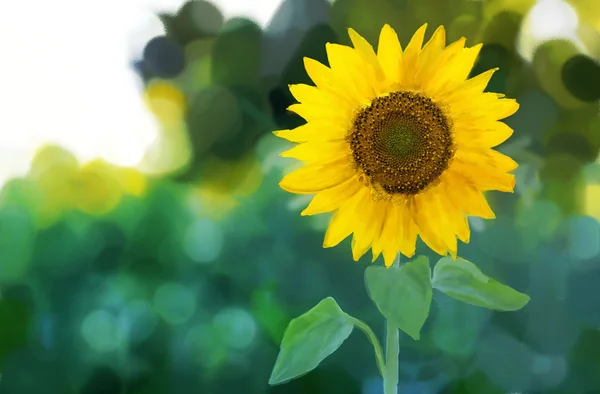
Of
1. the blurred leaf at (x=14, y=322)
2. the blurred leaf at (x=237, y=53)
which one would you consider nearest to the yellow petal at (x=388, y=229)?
the blurred leaf at (x=237, y=53)

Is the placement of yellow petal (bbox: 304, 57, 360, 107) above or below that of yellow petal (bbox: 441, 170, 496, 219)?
above

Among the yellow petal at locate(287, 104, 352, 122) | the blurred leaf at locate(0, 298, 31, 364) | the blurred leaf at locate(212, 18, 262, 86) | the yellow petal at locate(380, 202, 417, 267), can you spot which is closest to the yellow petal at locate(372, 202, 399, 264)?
the yellow petal at locate(380, 202, 417, 267)

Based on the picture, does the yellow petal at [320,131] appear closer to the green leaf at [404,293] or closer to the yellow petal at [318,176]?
the yellow petal at [318,176]

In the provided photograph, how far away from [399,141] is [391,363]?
25 centimetres

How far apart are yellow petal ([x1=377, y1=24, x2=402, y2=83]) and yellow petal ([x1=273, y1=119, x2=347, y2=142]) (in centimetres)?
7

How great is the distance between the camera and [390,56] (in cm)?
60

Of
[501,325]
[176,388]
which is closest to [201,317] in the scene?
[176,388]

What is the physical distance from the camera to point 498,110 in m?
0.61

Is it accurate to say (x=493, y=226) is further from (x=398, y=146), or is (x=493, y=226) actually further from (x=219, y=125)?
(x=219, y=125)

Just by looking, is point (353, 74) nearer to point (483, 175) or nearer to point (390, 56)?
point (390, 56)

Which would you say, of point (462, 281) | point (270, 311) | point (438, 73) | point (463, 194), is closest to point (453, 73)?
point (438, 73)

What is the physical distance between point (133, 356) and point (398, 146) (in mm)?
405

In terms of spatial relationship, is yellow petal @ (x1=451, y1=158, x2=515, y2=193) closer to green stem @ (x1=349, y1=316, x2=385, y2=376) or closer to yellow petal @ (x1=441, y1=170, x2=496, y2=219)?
yellow petal @ (x1=441, y1=170, x2=496, y2=219)

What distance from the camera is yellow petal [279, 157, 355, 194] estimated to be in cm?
62
